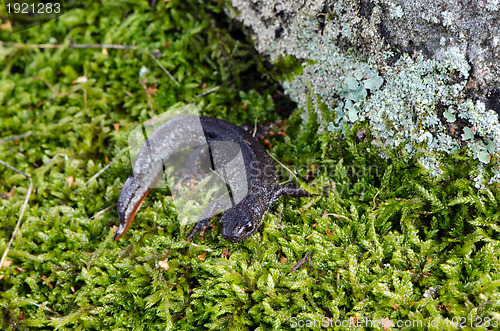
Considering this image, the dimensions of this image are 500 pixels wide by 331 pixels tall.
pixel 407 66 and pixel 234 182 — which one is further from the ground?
pixel 407 66

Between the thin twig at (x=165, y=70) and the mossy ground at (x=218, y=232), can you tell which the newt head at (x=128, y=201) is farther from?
the thin twig at (x=165, y=70)

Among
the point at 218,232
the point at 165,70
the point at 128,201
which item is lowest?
the point at 218,232

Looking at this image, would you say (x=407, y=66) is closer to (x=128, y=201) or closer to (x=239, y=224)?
(x=239, y=224)

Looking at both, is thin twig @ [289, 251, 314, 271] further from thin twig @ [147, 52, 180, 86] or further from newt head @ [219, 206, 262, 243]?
thin twig @ [147, 52, 180, 86]

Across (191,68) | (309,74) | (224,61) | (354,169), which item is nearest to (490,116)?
(354,169)

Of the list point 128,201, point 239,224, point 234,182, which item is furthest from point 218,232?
point 128,201

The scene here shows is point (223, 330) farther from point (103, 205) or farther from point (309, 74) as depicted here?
point (309, 74)

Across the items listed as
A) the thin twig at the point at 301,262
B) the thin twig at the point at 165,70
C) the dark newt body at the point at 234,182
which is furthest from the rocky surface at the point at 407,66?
the thin twig at the point at 165,70
